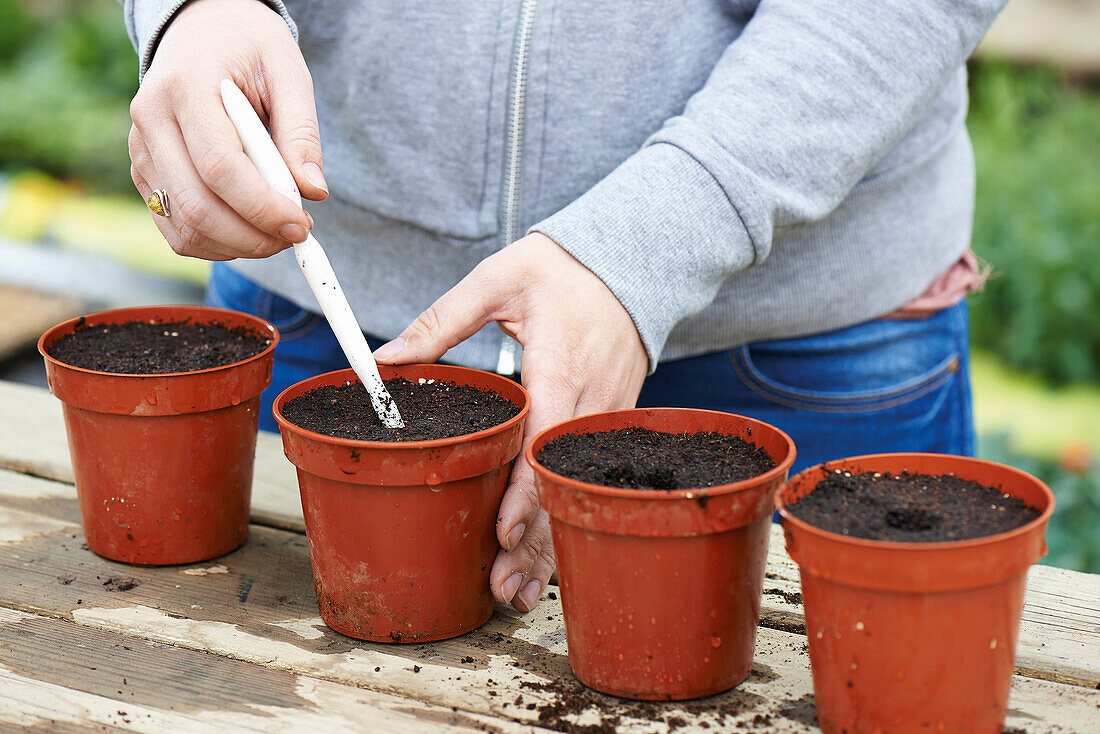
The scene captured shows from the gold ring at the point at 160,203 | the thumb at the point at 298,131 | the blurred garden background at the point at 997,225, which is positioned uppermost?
the thumb at the point at 298,131

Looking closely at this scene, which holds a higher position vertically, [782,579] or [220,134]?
[220,134]

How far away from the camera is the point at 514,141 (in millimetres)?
1422

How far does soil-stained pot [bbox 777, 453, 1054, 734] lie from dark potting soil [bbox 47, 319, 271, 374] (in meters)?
0.74

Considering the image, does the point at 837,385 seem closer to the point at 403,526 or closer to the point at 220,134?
the point at 403,526

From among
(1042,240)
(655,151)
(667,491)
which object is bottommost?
(1042,240)

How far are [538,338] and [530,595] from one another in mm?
283

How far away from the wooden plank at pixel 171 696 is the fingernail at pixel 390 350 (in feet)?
1.25

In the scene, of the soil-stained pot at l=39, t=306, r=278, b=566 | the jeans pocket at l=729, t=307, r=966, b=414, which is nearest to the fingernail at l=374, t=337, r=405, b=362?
the soil-stained pot at l=39, t=306, r=278, b=566

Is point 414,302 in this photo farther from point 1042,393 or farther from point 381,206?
point 1042,393

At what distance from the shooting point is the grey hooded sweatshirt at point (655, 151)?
3.95 ft

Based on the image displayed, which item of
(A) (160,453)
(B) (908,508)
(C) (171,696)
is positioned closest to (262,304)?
(A) (160,453)

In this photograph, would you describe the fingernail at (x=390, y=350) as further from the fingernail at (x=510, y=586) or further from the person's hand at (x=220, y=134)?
the fingernail at (x=510, y=586)

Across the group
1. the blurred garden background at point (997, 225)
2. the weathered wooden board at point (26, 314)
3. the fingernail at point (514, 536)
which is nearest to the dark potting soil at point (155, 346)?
the fingernail at point (514, 536)

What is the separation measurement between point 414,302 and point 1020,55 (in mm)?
3649
